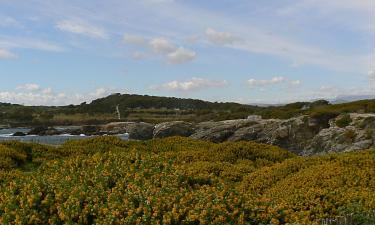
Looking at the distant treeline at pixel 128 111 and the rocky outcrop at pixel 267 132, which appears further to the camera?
the distant treeline at pixel 128 111

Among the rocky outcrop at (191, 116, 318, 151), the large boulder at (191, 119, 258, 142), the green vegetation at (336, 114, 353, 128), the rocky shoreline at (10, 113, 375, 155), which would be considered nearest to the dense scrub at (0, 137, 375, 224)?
the rocky shoreline at (10, 113, 375, 155)

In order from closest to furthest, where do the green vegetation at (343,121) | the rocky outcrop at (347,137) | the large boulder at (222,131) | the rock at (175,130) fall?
1. the rocky outcrop at (347,137)
2. the green vegetation at (343,121)
3. the large boulder at (222,131)
4. the rock at (175,130)

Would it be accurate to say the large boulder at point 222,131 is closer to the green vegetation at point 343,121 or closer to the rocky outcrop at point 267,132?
the rocky outcrop at point 267,132

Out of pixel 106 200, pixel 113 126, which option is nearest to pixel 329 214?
pixel 106 200

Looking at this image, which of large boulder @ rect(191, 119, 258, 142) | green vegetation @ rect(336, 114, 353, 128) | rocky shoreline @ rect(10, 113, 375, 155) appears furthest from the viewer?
large boulder @ rect(191, 119, 258, 142)

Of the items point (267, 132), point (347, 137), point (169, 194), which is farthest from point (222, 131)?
point (169, 194)

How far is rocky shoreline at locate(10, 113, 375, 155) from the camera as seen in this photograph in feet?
98.8

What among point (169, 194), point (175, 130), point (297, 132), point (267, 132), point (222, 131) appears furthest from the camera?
point (175, 130)

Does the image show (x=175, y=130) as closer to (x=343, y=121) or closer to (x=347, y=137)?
(x=343, y=121)

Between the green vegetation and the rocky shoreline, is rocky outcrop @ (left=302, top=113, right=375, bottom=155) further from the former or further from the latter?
the green vegetation

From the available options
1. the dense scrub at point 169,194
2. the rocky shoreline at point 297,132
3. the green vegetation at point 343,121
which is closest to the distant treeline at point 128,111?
the rocky shoreline at point 297,132

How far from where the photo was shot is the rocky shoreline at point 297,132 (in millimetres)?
30109

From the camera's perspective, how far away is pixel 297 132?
35.3 m

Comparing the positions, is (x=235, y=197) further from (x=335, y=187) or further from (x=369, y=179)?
(x=369, y=179)
